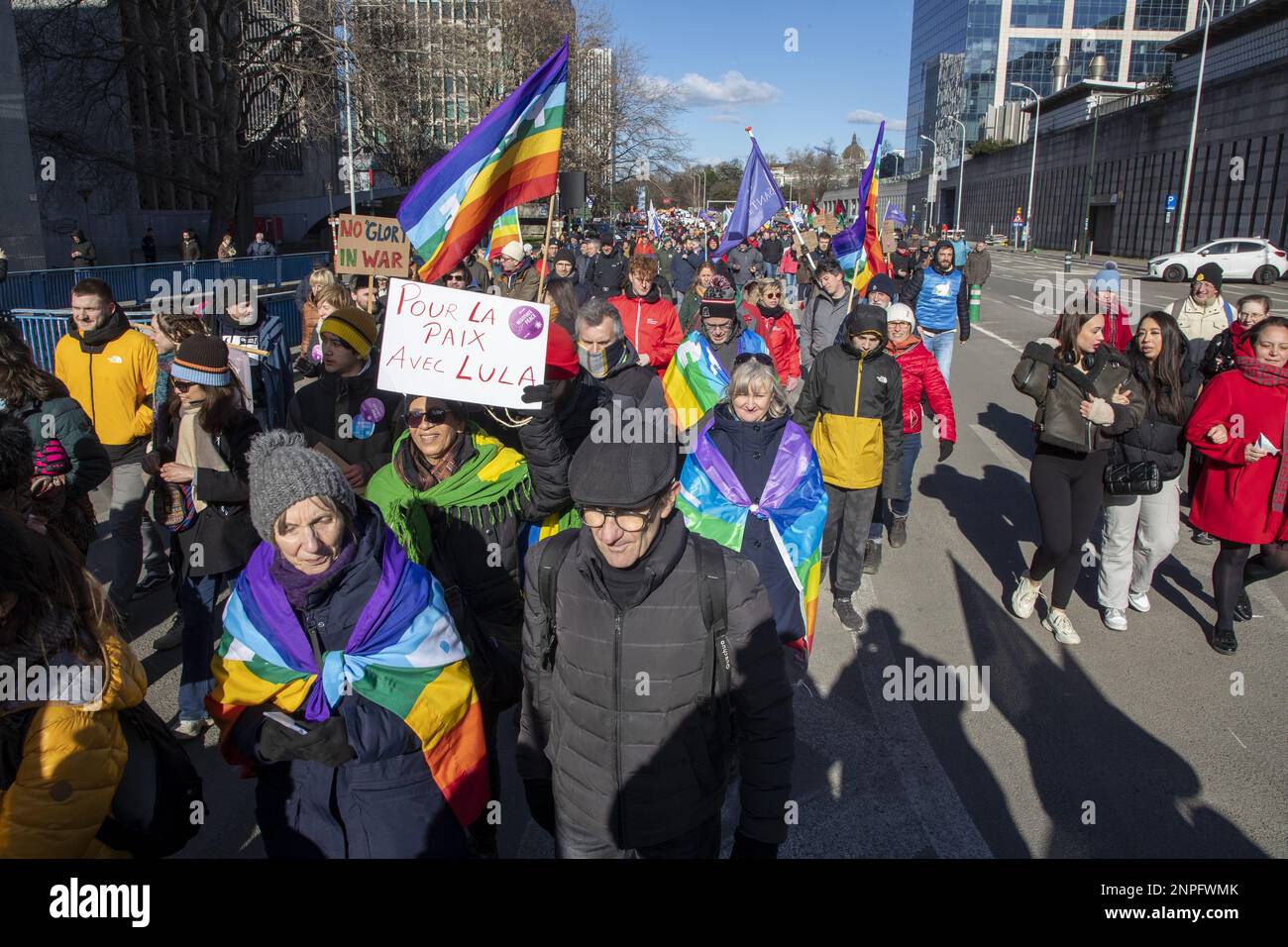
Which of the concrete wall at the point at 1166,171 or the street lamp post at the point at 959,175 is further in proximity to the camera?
the street lamp post at the point at 959,175

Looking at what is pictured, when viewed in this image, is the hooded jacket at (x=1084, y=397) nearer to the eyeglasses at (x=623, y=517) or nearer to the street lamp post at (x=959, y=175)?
A: the eyeglasses at (x=623, y=517)

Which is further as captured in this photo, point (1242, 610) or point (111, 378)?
point (1242, 610)

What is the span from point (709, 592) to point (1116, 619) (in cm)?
409

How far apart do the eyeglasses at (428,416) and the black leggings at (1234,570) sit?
4.36 metres

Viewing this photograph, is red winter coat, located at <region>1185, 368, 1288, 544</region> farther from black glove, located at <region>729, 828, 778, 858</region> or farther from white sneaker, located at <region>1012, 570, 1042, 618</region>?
black glove, located at <region>729, 828, 778, 858</region>

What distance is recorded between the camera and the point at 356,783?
248 centimetres

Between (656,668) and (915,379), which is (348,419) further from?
(915,379)

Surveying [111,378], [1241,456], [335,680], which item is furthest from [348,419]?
[1241,456]

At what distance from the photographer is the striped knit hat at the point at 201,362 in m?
4.07

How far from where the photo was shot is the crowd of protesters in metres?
2.32

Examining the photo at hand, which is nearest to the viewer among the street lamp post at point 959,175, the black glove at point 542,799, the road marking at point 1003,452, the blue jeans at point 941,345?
the black glove at point 542,799

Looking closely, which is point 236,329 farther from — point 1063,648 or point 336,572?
point 1063,648

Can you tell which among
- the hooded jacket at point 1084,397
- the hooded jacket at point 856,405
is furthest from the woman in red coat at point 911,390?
the hooded jacket at point 1084,397

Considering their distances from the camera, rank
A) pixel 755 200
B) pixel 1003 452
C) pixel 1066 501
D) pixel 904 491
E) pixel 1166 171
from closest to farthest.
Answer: pixel 1066 501, pixel 904 491, pixel 755 200, pixel 1003 452, pixel 1166 171
